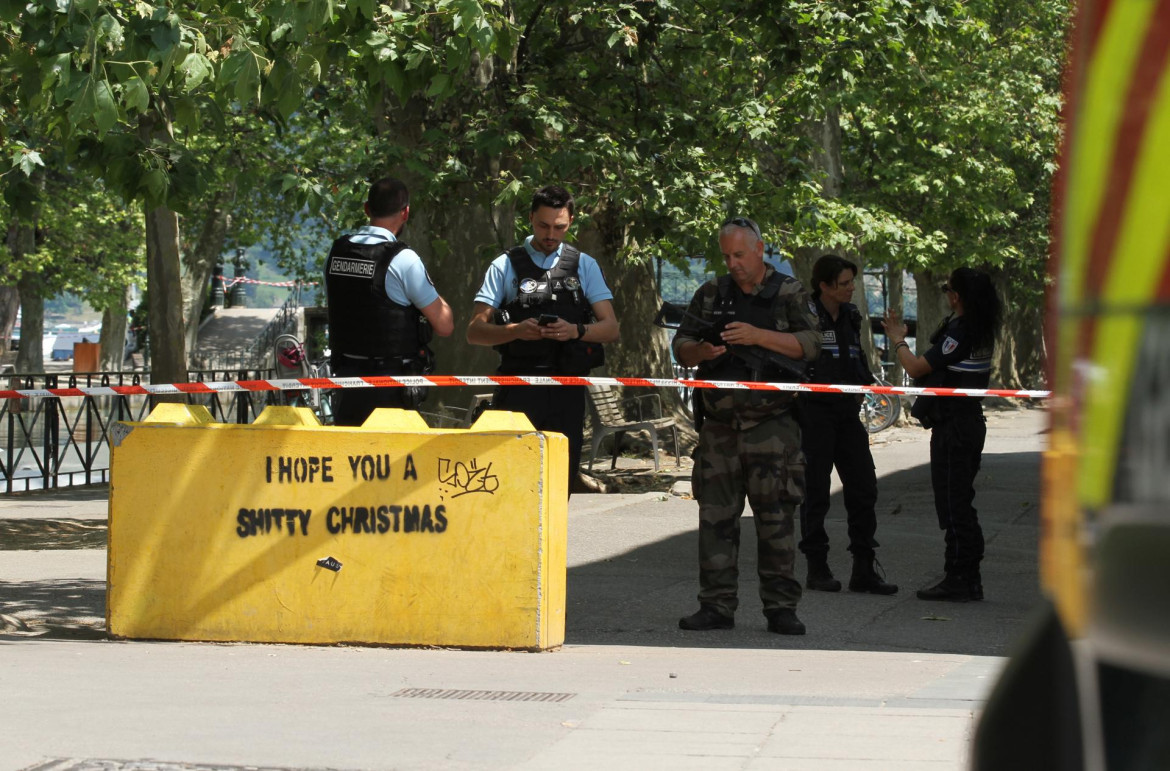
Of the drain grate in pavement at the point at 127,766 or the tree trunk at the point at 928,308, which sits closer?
the drain grate in pavement at the point at 127,766

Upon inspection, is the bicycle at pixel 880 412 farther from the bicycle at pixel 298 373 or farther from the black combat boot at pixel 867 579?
the black combat boot at pixel 867 579

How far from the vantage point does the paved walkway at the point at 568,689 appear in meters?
4.14

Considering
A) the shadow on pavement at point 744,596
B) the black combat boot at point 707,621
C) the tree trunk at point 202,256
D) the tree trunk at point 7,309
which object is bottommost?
the shadow on pavement at point 744,596

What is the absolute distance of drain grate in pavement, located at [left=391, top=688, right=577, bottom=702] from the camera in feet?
16.5

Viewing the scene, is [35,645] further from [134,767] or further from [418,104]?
[418,104]

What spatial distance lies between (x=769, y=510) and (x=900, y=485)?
8.02 meters

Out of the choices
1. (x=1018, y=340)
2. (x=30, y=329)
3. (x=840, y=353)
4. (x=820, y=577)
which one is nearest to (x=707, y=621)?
(x=820, y=577)

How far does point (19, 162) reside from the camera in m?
7.96

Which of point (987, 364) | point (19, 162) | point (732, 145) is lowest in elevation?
point (987, 364)

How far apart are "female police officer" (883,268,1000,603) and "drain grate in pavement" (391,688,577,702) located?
3.41 meters

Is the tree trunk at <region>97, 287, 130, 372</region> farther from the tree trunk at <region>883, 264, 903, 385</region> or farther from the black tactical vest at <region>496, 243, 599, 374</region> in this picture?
the black tactical vest at <region>496, 243, 599, 374</region>

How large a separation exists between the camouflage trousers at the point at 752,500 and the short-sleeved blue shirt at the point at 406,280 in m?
1.39

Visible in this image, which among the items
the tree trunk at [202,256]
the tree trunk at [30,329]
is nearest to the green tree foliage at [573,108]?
the tree trunk at [202,256]

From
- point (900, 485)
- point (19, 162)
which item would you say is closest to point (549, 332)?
point (19, 162)
